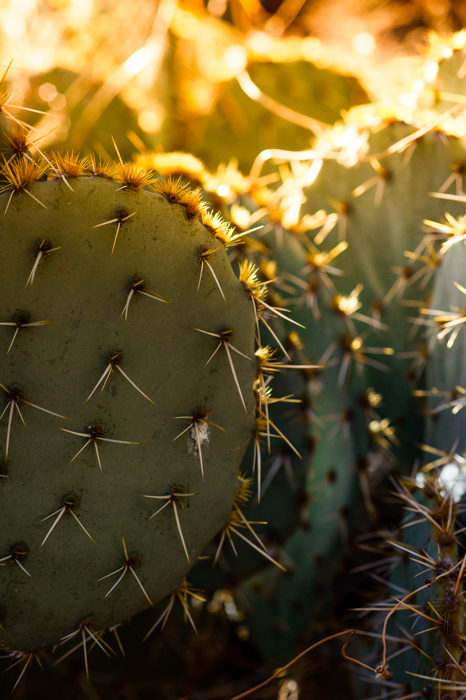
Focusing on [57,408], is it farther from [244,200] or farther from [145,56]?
[145,56]

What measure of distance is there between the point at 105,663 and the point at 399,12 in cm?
286

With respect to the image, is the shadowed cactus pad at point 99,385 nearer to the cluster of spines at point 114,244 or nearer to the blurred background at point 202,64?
the cluster of spines at point 114,244

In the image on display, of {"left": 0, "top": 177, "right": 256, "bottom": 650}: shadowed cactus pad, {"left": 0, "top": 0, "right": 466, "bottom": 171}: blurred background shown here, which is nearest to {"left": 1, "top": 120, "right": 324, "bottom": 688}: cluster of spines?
{"left": 0, "top": 177, "right": 256, "bottom": 650}: shadowed cactus pad

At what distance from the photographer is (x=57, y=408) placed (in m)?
0.66

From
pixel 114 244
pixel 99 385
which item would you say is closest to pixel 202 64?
pixel 114 244

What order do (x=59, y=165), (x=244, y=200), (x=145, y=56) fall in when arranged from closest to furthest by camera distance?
(x=59, y=165)
(x=244, y=200)
(x=145, y=56)

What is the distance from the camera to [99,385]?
26.4 inches

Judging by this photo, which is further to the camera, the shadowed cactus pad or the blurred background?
the blurred background

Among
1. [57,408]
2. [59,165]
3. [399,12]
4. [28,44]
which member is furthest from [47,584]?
[399,12]

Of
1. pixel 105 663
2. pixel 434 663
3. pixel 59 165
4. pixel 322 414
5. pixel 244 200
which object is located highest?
pixel 59 165

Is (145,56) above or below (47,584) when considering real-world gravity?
above

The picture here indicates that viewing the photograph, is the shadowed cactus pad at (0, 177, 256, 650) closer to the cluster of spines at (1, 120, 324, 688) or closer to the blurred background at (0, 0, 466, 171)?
the cluster of spines at (1, 120, 324, 688)

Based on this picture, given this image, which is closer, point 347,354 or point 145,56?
point 347,354

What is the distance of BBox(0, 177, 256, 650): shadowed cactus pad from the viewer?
0.64 meters
